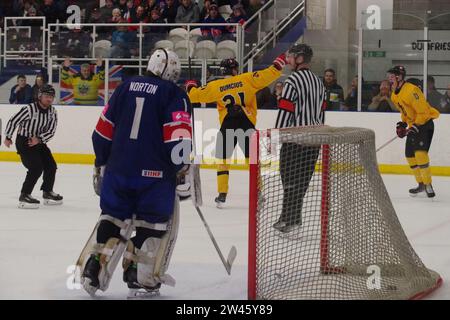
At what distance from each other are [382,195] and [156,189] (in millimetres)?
1120

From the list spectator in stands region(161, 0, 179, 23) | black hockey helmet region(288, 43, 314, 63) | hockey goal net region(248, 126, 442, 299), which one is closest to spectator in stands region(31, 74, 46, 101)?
spectator in stands region(161, 0, 179, 23)

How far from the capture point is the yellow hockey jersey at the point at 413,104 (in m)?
8.21

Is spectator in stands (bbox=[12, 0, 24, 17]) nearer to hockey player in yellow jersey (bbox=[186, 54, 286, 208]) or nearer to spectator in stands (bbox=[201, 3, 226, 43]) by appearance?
spectator in stands (bbox=[201, 3, 226, 43])

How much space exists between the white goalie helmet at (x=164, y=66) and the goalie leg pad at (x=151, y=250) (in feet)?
2.05

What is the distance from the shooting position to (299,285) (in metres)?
4.16

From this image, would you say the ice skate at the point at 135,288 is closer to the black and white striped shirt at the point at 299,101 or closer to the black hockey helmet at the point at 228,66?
the black and white striped shirt at the point at 299,101

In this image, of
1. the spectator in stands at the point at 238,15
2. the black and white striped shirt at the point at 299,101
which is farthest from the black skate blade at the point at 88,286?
the spectator in stands at the point at 238,15

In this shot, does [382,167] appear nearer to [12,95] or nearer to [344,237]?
[12,95]

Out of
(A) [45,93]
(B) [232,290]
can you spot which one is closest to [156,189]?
(B) [232,290]

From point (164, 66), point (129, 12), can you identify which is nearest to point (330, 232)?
point (164, 66)

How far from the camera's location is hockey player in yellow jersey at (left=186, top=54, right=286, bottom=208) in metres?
7.46

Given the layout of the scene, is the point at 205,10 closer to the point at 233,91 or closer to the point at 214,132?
the point at 214,132

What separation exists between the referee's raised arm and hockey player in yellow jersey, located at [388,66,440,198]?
234 centimetres

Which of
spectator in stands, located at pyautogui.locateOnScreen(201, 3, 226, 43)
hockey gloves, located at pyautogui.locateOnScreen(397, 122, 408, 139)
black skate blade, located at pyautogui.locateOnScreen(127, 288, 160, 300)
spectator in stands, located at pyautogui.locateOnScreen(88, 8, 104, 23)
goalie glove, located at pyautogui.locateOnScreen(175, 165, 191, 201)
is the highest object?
spectator in stands, located at pyautogui.locateOnScreen(88, 8, 104, 23)
